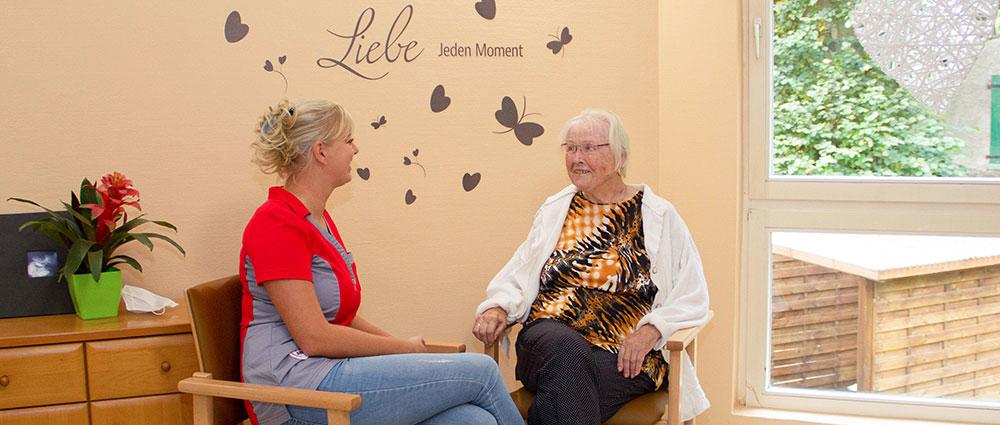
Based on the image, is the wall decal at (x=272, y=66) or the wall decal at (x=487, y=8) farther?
the wall decal at (x=487, y=8)

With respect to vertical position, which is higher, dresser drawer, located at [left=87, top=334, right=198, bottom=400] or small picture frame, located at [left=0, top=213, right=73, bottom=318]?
small picture frame, located at [left=0, top=213, right=73, bottom=318]

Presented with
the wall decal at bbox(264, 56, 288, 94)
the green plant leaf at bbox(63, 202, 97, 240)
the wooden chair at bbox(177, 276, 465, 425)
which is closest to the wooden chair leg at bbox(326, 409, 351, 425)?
the wooden chair at bbox(177, 276, 465, 425)

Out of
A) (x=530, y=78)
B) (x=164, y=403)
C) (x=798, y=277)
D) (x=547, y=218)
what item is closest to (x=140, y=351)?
(x=164, y=403)

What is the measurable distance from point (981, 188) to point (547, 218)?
1607 mm

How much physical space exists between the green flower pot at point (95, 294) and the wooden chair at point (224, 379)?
452 millimetres

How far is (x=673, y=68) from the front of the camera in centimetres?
338

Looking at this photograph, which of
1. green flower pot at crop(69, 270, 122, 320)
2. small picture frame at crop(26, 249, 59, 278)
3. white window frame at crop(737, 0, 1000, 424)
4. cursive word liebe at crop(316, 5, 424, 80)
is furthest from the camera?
white window frame at crop(737, 0, 1000, 424)

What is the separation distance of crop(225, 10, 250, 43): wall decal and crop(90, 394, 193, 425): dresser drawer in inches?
47.6

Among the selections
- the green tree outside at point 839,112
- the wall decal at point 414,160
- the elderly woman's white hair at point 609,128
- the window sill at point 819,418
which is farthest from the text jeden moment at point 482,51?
the window sill at point 819,418

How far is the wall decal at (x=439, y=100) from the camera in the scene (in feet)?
10.5

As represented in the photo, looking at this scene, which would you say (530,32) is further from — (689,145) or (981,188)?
(981,188)

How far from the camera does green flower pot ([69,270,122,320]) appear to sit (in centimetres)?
265

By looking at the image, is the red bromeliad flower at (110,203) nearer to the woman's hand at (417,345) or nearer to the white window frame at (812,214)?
the woman's hand at (417,345)

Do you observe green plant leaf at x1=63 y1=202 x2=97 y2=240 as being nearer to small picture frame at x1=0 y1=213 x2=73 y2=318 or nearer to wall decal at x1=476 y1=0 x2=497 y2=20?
small picture frame at x1=0 y1=213 x2=73 y2=318
